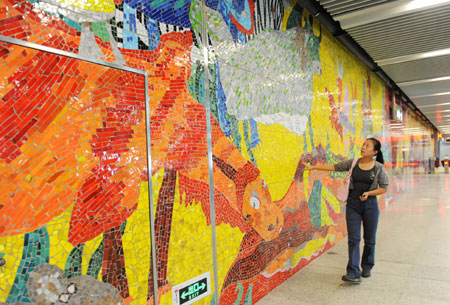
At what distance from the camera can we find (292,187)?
4301 millimetres

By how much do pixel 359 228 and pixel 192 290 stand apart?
2228 mm

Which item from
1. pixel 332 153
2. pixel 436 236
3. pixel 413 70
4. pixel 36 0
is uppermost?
pixel 413 70

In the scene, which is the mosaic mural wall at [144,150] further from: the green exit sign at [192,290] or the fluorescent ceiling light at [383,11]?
the fluorescent ceiling light at [383,11]

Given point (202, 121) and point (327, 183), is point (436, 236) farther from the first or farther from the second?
point (202, 121)

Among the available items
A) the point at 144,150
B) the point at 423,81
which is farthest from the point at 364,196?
the point at 423,81

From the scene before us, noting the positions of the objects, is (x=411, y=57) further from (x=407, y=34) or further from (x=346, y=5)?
(x=346, y=5)

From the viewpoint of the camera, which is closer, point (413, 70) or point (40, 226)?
point (40, 226)

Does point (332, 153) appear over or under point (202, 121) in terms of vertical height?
under

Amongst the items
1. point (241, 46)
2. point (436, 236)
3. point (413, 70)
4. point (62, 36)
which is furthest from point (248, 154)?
point (413, 70)

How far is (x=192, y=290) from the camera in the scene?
2.62 meters

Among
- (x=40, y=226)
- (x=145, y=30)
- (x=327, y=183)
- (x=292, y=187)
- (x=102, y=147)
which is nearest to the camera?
(x=40, y=226)

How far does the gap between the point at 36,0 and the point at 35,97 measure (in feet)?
1.64

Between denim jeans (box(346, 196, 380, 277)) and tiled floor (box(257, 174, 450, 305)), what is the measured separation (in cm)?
21

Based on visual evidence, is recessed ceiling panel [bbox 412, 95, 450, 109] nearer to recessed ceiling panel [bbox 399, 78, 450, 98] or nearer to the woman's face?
recessed ceiling panel [bbox 399, 78, 450, 98]
